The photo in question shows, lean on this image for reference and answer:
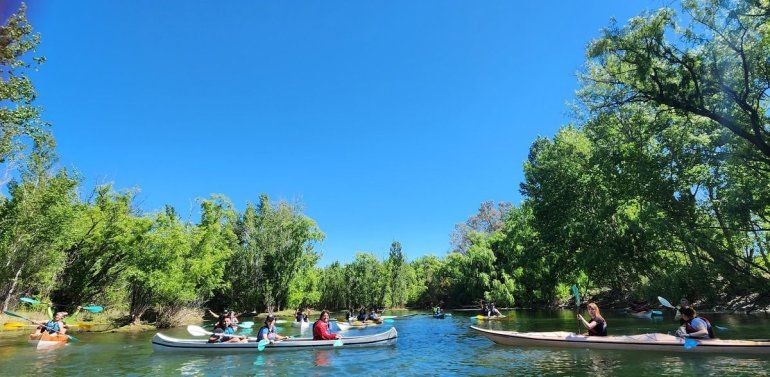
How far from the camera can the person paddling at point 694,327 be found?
1363 centimetres

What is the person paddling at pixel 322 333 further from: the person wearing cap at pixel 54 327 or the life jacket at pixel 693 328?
the life jacket at pixel 693 328

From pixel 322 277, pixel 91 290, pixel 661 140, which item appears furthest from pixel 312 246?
pixel 661 140

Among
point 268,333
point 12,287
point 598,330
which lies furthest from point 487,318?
point 12,287

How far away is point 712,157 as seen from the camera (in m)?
24.0

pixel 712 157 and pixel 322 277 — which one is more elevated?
pixel 712 157

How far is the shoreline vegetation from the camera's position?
1675 centimetres

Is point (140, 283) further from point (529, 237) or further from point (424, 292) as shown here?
point (424, 292)

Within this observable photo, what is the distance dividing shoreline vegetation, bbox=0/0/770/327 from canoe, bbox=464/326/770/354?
7.98 m

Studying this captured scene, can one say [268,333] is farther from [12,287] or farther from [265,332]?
[12,287]

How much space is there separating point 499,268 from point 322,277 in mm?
25975

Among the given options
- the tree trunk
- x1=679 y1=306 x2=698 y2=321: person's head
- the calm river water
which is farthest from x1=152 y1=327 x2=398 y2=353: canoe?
the tree trunk

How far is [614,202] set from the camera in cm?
2905

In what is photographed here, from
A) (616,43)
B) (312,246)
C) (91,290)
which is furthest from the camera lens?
(312,246)

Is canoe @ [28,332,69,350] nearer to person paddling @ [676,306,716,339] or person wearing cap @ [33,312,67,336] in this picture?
person wearing cap @ [33,312,67,336]
